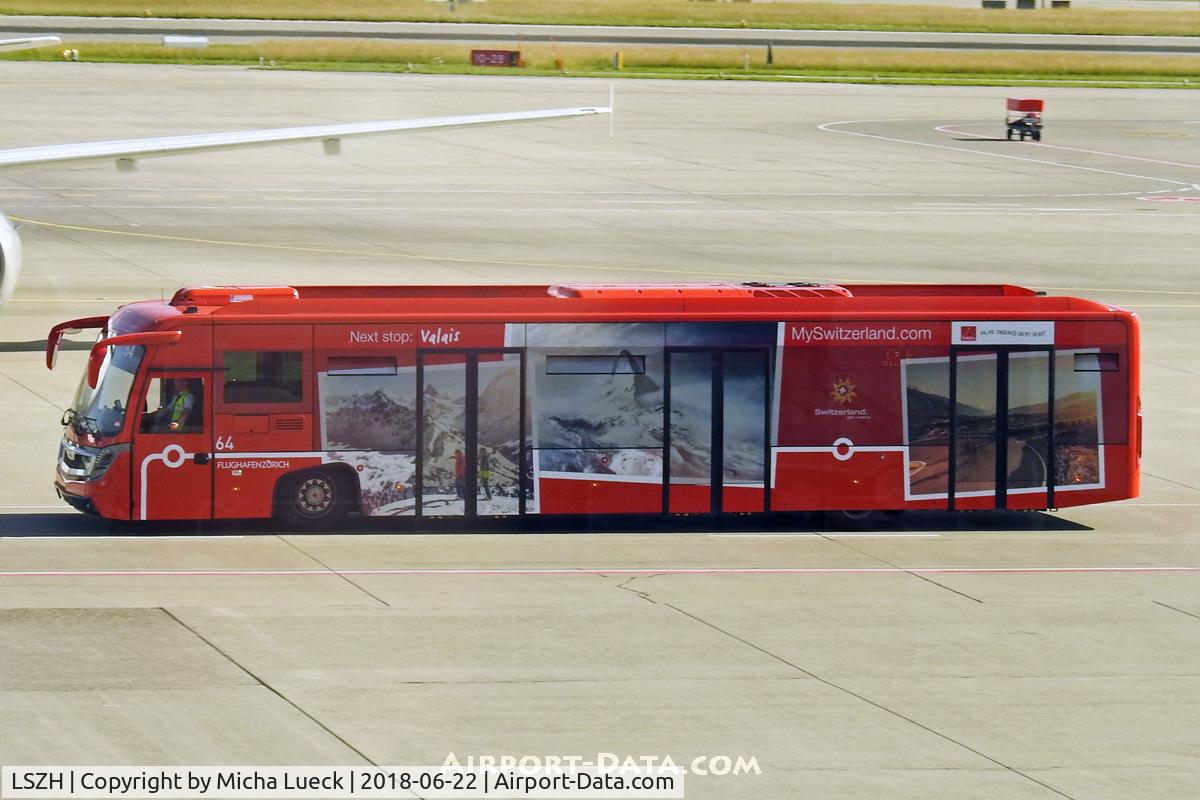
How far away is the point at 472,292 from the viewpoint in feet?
76.5

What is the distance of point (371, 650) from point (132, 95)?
71165mm

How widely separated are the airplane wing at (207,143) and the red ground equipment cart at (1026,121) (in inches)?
1985

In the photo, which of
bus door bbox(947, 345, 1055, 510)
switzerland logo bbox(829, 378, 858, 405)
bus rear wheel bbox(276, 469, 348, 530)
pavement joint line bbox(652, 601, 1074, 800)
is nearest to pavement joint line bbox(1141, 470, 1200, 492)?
bus door bbox(947, 345, 1055, 510)

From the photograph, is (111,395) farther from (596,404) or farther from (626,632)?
(626,632)

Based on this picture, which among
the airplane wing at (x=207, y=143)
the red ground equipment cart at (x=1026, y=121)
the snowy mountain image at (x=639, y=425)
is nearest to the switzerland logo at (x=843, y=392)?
the snowy mountain image at (x=639, y=425)

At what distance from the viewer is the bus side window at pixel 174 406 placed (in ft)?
71.1

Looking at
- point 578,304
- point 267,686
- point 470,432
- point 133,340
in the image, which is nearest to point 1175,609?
point 578,304

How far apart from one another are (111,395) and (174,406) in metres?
0.90

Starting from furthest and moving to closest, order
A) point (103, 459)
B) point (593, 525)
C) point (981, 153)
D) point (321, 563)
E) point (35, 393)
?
point (981, 153) < point (35, 393) < point (593, 525) < point (103, 459) < point (321, 563)

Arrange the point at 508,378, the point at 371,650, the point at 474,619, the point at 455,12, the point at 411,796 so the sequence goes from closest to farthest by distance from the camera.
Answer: the point at 411,796, the point at 371,650, the point at 474,619, the point at 508,378, the point at 455,12

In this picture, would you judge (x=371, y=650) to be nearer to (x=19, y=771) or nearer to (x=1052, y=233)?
(x=19, y=771)

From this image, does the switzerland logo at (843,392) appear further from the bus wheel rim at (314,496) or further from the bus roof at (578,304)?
the bus wheel rim at (314,496)

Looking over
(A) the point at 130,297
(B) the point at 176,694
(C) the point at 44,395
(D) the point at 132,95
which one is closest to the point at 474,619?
(B) the point at 176,694

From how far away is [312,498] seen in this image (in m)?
22.2
